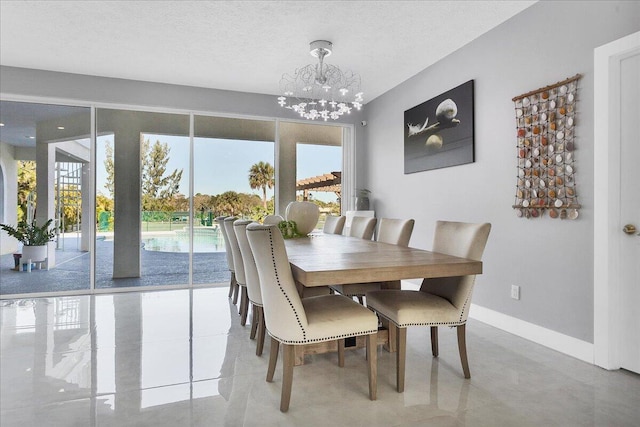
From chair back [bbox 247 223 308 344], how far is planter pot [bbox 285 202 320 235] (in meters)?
1.72

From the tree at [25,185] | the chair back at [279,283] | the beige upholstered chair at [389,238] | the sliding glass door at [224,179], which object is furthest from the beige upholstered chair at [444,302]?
the tree at [25,185]

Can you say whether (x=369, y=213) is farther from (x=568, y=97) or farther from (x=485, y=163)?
(x=568, y=97)

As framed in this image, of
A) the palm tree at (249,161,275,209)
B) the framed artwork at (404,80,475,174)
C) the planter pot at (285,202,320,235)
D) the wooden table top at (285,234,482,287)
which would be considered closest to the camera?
the wooden table top at (285,234,482,287)

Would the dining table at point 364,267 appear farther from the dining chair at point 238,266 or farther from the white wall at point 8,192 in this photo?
the white wall at point 8,192

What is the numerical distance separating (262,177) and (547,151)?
3.77 m

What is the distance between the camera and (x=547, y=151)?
116 inches

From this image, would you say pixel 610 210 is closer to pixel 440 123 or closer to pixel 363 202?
pixel 440 123

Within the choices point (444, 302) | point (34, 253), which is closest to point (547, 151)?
point (444, 302)

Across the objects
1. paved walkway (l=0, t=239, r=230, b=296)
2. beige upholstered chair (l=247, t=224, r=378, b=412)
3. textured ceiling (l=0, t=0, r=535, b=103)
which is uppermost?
textured ceiling (l=0, t=0, r=535, b=103)

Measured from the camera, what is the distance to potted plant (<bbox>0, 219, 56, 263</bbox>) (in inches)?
184

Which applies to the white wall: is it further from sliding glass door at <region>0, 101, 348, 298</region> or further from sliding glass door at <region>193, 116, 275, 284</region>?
sliding glass door at <region>193, 116, 275, 284</region>

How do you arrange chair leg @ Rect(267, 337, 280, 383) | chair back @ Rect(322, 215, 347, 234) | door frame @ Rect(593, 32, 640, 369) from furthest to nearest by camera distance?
chair back @ Rect(322, 215, 347, 234), door frame @ Rect(593, 32, 640, 369), chair leg @ Rect(267, 337, 280, 383)

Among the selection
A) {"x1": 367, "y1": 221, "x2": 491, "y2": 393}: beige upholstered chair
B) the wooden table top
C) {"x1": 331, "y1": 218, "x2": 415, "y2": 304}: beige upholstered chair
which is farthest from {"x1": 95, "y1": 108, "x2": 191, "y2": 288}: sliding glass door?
{"x1": 367, "y1": 221, "x2": 491, "y2": 393}: beige upholstered chair

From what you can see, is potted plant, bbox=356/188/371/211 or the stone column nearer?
the stone column
